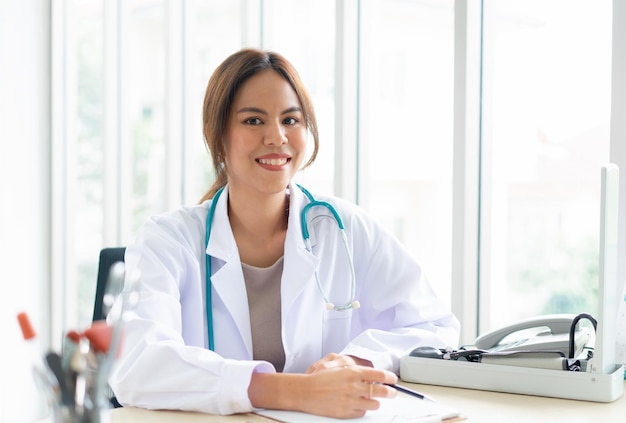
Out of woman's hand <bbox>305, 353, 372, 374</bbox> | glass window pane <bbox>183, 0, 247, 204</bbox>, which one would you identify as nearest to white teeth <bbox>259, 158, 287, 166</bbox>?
woman's hand <bbox>305, 353, 372, 374</bbox>

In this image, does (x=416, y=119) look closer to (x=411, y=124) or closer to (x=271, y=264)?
(x=411, y=124)

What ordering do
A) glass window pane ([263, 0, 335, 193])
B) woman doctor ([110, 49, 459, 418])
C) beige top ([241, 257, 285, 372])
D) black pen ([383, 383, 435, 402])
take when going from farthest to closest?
glass window pane ([263, 0, 335, 193])
beige top ([241, 257, 285, 372])
woman doctor ([110, 49, 459, 418])
black pen ([383, 383, 435, 402])

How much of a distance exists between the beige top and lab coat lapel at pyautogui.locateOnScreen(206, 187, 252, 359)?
0.06m

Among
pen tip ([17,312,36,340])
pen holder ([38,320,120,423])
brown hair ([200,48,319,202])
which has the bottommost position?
pen holder ([38,320,120,423])

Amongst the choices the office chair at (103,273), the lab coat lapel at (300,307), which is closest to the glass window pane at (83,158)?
the office chair at (103,273)

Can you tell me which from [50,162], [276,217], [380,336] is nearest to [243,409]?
[380,336]

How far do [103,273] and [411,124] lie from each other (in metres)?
1.07

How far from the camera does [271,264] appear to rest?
1.91 meters

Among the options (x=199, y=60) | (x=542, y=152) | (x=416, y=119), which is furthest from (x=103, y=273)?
(x=199, y=60)

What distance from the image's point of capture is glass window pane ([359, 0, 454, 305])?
2.40 m

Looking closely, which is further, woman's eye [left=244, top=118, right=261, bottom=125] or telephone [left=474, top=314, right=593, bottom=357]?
woman's eye [left=244, top=118, right=261, bottom=125]

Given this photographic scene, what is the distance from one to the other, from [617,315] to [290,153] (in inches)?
31.4

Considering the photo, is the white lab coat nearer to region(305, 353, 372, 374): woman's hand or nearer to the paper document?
region(305, 353, 372, 374): woman's hand

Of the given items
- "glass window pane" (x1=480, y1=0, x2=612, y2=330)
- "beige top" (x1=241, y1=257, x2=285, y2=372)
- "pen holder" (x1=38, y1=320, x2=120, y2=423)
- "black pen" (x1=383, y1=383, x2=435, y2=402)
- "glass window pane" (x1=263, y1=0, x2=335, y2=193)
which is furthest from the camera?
"glass window pane" (x1=263, y1=0, x2=335, y2=193)
